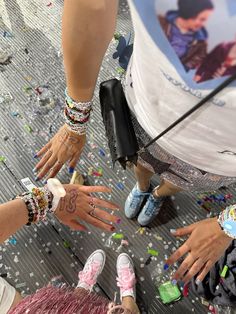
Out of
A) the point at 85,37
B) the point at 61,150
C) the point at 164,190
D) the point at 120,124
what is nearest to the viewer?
the point at 85,37

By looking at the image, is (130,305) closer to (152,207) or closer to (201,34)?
(152,207)

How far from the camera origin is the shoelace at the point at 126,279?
129cm

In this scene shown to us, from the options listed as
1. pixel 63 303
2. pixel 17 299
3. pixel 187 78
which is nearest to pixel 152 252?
pixel 63 303

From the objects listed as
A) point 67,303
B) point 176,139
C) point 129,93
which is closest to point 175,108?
point 176,139

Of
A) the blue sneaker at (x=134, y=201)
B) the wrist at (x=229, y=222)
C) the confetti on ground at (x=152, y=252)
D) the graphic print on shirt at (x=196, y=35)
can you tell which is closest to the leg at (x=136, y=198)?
the blue sneaker at (x=134, y=201)

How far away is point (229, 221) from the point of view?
2.71ft

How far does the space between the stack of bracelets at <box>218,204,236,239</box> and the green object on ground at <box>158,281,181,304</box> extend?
1.75 ft

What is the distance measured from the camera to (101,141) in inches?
59.6

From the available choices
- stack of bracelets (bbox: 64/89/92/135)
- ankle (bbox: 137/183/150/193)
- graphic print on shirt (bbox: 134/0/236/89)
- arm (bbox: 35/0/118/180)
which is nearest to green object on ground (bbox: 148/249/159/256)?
ankle (bbox: 137/183/150/193)

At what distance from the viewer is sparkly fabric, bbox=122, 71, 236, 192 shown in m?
0.82

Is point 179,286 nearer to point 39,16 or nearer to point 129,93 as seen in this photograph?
point 129,93

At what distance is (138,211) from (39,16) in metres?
0.99

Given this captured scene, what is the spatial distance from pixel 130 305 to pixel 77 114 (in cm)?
68

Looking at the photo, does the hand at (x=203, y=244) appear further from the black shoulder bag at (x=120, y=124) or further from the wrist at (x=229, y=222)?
the black shoulder bag at (x=120, y=124)
